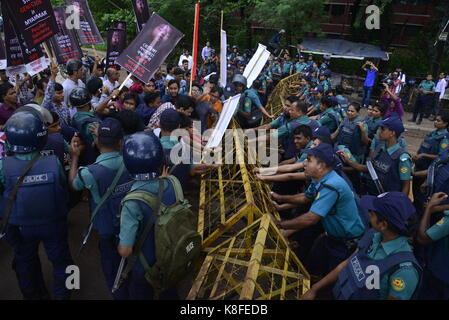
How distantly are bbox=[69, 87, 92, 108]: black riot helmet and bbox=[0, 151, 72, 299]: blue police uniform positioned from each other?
1453mm

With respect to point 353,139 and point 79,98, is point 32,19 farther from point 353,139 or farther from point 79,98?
point 353,139

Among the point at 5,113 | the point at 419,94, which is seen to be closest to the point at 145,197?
the point at 5,113

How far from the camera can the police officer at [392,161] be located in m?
4.23

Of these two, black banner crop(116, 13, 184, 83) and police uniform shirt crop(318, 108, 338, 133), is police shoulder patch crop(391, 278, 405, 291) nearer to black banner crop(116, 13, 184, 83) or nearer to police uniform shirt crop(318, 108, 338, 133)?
black banner crop(116, 13, 184, 83)

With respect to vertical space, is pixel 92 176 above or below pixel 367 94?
above

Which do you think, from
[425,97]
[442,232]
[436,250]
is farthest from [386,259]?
[425,97]

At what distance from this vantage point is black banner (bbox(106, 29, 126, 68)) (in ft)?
22.0

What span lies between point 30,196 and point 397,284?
2932 mm

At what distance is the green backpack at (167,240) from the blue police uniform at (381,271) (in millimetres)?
1161

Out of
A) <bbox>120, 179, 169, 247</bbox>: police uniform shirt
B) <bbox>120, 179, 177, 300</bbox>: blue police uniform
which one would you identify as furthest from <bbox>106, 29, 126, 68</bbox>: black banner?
<bbox>120, 179, 169, 247</bbox>: police uniform shirt

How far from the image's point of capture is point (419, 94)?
13656 millimetres

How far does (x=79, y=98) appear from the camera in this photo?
4.21 metres

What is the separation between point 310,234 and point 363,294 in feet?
4.99

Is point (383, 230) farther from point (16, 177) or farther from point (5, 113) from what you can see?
point (5, 113)
